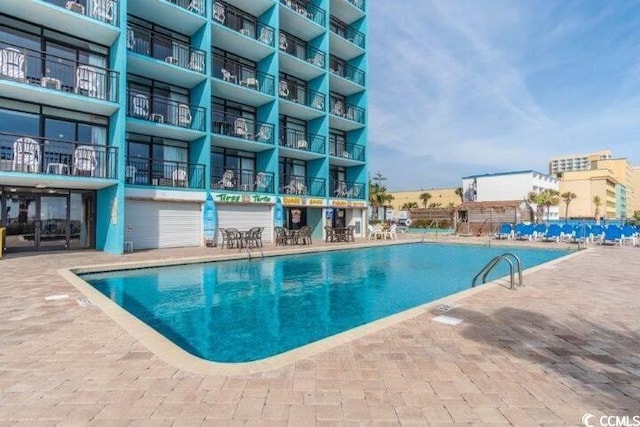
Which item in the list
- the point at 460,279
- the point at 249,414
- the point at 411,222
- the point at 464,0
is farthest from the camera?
the point at 411,222

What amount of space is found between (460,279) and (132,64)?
15287mm

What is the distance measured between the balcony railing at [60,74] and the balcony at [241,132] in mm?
5096

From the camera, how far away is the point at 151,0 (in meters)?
14.7

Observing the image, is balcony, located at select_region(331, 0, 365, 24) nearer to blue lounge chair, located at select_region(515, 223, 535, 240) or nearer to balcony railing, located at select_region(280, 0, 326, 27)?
balcony railing, located at select_region(280, 0, 326, 27)

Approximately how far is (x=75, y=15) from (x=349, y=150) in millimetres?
17477

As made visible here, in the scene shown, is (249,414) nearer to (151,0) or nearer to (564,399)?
(564,399)

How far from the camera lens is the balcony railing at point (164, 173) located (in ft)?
50.8

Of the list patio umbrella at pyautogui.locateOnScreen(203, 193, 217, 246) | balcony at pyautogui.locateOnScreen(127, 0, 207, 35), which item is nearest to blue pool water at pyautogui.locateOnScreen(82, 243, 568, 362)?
patio umbrella at pyautogui.locateOnScreen(203, 193, 217, 246)

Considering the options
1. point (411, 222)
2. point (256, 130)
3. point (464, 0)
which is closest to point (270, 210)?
point (256, 130)

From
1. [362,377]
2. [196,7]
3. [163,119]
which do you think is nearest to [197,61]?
[196,7]

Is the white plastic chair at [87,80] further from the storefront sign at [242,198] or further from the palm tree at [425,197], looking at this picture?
the palm tree at [425,197]

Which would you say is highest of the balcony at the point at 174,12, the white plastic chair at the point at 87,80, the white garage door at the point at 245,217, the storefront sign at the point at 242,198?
the balcony at the point at 174,12

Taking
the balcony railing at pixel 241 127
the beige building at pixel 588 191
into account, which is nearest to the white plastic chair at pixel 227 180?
the balcony railing at pixel 241 127

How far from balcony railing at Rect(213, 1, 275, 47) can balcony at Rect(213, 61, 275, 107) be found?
71.3 inches
